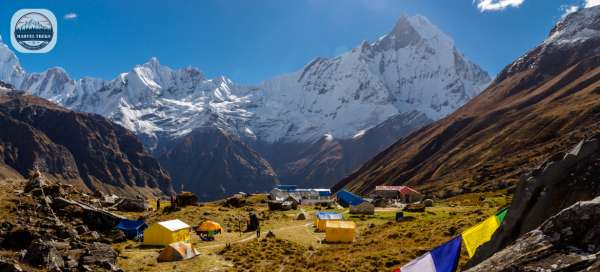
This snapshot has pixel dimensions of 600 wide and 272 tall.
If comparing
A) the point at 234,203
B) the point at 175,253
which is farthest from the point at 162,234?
the point at 234,203

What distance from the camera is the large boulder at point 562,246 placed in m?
8.38

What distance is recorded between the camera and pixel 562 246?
29.3 feet

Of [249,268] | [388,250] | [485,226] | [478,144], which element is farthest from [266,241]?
[478,144]

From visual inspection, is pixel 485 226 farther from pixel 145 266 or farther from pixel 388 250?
pixel 145 266

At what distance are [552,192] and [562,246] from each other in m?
3.84

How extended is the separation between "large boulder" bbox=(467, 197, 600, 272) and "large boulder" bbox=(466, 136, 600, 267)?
237 centimetres

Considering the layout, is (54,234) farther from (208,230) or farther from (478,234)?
(478,234)

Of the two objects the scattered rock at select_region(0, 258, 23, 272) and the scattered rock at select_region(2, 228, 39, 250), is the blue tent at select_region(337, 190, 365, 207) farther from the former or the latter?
the scattered rock at select_region(0, 258, 23, 272)

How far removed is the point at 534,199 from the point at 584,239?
467 cm

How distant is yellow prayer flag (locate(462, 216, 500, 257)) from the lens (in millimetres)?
17242

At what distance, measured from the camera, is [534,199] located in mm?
13242

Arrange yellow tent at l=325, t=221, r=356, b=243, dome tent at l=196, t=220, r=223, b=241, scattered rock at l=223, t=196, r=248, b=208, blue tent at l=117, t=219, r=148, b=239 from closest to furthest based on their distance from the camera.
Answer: yellow tent at l=325, t=221, r=356, b=243 < blue tent at l=117, t=219, r=148, b=239 < dome tent at l=196, t=220, r=223, b=241 < scattered rock at l=223, t=196, r=248, b=208

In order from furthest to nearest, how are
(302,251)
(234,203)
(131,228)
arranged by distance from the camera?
(234,203) → (131,228) → (302,251)

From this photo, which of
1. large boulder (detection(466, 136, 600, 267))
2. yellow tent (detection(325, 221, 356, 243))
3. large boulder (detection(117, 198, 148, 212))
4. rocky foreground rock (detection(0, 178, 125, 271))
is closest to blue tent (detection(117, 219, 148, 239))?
rocky foreground rock (detection(0, 178, 125, 271))
